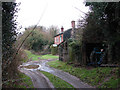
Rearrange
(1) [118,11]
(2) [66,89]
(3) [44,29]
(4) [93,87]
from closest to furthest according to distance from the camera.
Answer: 1. (1) [118,11]
2. (2) [66,89]
3. (4) [93,87]
4. (3) [44,29]

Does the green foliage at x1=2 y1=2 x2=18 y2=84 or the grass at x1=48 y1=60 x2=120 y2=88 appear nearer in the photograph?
the green foliage at x1=2 y1=2 x2=18 y2=84

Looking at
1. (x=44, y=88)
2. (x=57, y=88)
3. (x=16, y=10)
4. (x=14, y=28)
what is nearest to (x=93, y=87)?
(x=57, y=88)

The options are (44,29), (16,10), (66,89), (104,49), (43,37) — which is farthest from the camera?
(44,29)

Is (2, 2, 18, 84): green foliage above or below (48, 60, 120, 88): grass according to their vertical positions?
above

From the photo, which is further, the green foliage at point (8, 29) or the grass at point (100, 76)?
the grass at point (100, 76)

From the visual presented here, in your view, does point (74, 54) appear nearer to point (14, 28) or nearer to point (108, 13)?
point (108, 13)

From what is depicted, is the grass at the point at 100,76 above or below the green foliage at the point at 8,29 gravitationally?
below

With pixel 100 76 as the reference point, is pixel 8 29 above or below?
above

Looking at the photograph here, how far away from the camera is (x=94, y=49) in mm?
9766

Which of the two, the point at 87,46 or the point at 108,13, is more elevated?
the point at 108,13

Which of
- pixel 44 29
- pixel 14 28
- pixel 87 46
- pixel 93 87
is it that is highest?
pixel 44 29

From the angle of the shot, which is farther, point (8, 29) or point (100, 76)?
point (100, 76)

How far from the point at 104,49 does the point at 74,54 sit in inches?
127

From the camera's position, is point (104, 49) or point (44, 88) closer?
point (44, 88)
